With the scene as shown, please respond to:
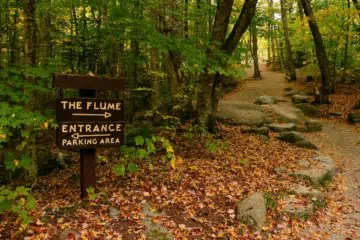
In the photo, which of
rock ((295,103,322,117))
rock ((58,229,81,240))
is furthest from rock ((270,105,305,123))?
rock ((58,229,81,240))

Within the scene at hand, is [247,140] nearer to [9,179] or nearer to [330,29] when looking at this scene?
[9,179]

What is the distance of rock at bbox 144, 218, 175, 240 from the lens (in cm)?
522

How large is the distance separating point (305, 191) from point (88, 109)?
5010mm

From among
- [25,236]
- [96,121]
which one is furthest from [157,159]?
[25,236]

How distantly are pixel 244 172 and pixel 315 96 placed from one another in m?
11.8

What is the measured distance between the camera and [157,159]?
8.08m

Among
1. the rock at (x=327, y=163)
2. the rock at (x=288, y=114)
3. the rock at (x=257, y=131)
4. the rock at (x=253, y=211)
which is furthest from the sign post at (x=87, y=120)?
the rock at (x=288, y=114)

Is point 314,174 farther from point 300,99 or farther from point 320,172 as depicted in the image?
point 300,99

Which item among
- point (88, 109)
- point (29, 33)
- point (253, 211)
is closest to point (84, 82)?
Result: point (88, 109)

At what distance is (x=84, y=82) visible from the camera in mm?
5637

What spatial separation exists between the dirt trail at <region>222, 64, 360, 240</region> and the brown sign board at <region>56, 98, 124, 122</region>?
12.9 ft

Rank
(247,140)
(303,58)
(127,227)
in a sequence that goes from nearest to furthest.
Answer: (127,227), (247,140), (303,58)

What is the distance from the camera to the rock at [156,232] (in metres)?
5.22

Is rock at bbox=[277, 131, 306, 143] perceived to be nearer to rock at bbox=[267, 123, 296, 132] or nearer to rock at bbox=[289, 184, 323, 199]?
rock at bbox=[267, 123, 296, 132]
